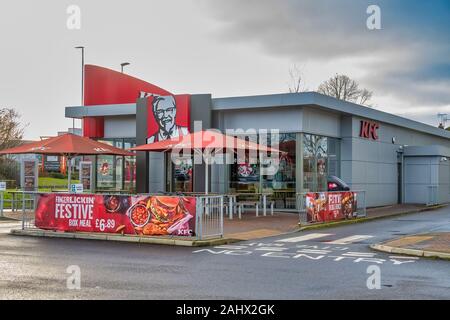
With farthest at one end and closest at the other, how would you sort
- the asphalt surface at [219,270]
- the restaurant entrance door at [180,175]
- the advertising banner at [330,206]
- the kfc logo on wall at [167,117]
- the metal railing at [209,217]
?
the restaurant entrance door at [180,175] < the kfc logo on wall at [167,117] < the advertising banner at [330,206] < the metal railing at [209,217] < the asphalt surface at [219,270]

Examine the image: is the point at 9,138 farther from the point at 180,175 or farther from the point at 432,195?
the point at 432,195

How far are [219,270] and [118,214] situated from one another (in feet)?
18.7

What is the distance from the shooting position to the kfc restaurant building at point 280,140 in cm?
2441

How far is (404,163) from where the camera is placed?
33.5 metres

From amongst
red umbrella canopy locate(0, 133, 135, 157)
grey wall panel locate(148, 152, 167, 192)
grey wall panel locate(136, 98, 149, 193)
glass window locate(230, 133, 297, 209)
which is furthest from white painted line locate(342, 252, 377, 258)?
grey wall panel locate(136, 98, 149, 193)

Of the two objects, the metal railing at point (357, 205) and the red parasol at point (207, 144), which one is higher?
the red parasol at point (207, 144)

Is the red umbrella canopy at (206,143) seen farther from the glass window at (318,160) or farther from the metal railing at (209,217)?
the glass window at (318,160)

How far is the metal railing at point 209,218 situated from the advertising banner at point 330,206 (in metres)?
4.16

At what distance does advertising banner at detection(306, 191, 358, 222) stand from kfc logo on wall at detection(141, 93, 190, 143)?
808 centimetres

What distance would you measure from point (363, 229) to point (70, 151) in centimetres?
1033

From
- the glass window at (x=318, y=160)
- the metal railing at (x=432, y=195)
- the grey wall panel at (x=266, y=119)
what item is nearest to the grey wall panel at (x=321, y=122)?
the glass window at (x=318, y=160)

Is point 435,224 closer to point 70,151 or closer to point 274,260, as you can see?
point 274,260

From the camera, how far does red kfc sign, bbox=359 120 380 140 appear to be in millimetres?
28344
